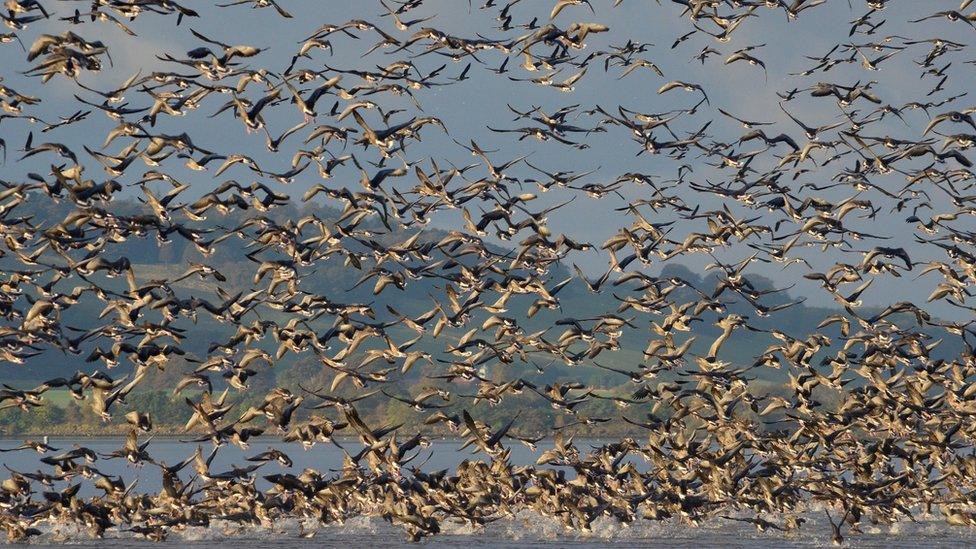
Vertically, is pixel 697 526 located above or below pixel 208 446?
below

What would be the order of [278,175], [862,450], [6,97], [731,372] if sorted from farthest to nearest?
[862,450] < [731,372] < [278,175] < [6,97]

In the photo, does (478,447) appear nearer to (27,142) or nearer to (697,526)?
(697,526)

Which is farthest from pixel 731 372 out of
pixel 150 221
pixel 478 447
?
pixel 150 221

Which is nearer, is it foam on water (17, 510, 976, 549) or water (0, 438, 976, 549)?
water (0, 438, 976, 549)

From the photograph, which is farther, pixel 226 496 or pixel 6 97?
pixel 226 496

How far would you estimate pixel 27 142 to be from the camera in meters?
39.4

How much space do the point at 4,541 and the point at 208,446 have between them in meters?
94.5

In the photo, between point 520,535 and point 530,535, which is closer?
point 520,535

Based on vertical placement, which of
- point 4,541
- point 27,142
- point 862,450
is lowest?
point 4,541

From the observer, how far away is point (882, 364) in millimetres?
45469

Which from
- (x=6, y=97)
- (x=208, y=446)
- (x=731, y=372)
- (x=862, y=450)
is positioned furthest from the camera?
(x=208, y=446)

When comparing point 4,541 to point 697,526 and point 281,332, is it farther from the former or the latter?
point 697,526

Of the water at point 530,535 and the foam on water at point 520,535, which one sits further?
the foam on water at point 520,535

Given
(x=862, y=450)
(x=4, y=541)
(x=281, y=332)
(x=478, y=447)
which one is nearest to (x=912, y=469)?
(x=862, y=450)
